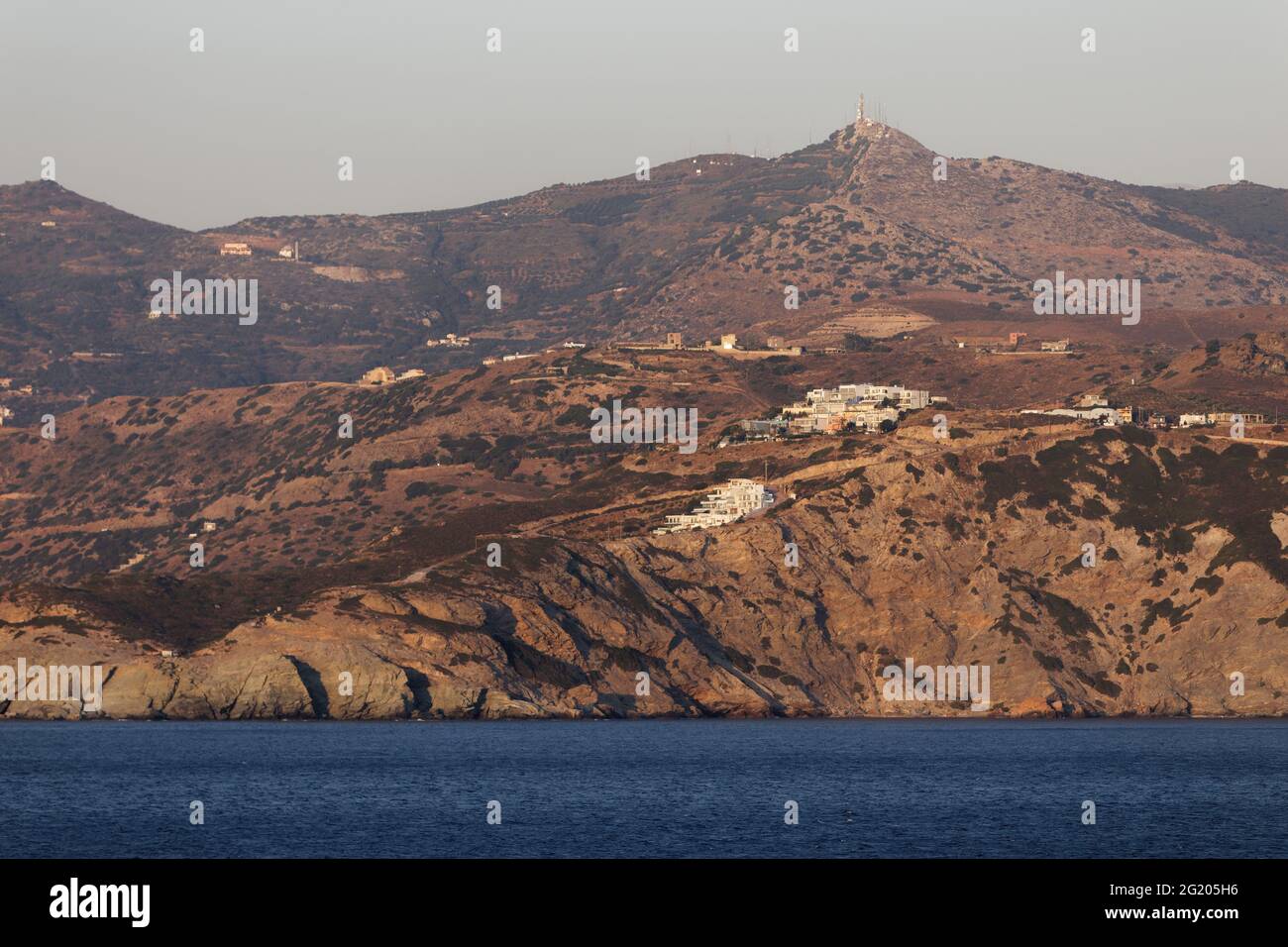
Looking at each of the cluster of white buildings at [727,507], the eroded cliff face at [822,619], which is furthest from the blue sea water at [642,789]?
the cluster of white buildings at [727,507]

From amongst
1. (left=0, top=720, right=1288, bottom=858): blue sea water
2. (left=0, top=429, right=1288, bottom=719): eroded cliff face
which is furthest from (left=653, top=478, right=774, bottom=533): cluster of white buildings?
(left=0, top=720, right=1288, bottom=858): blue sea water

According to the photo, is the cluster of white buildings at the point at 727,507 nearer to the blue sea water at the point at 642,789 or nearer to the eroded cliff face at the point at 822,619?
the eroded cliff face at the point at 822,619

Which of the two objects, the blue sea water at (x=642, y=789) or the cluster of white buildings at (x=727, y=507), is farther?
the cluster of white buildings at (x=727, y=507)

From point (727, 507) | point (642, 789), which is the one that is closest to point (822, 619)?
point (727, 507)

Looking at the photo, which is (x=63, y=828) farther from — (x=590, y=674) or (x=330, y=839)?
(x=590, y=674)
